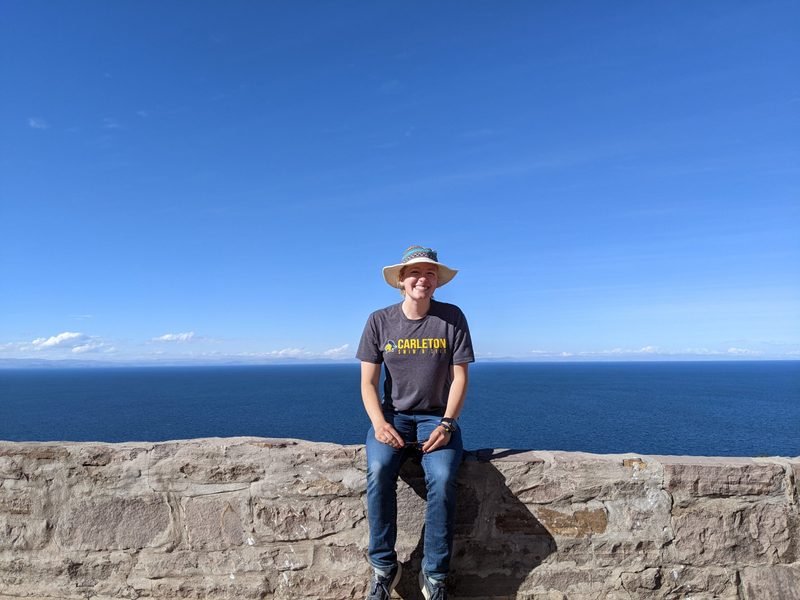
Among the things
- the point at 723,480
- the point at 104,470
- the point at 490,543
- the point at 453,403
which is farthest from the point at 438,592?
the point at 104,470

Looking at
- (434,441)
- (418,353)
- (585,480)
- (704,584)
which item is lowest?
(704,584)

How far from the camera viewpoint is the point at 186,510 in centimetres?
275

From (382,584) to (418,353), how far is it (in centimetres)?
114

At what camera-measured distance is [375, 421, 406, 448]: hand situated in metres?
2.61

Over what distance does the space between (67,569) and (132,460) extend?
650mm

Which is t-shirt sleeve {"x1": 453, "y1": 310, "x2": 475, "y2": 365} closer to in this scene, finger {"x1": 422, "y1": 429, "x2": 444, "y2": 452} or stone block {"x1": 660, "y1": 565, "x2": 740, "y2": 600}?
finger {"x1": 422, "y1": 429, "x2": 444, "y2": 452}

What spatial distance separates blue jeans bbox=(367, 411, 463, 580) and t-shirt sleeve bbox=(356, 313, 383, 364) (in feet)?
1.59

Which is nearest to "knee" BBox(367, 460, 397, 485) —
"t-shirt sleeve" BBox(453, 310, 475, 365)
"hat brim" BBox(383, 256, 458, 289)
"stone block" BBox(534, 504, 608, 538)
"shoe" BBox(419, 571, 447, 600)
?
"shoe" BBox(419, 571, 447, 600)

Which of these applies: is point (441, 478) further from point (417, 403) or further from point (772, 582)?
point (772, 582)

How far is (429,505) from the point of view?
2.56 m

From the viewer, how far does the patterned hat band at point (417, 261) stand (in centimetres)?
290

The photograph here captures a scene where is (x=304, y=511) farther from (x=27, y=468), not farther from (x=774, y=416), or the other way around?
(x=774, y=416)

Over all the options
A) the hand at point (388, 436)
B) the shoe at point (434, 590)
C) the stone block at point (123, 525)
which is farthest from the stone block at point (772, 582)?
the stone block at point (123, 525)

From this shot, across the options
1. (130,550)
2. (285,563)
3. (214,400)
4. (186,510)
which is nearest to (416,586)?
(285,563)
